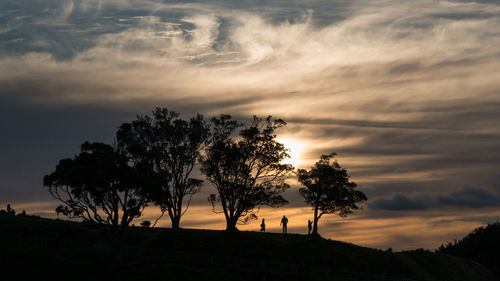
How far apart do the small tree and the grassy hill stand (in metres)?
10.8

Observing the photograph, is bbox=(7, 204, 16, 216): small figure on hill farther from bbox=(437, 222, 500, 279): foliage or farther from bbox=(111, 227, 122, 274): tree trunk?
bbox=(437, 222, 500, 279): foliage

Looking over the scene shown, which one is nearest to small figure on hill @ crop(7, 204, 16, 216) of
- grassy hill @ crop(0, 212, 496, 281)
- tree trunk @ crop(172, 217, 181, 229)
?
grassy hill @ crop(0, 212, 496, 281)

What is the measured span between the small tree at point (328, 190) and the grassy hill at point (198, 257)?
10.8 meters

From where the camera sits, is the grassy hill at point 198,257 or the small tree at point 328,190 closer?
the grassy hill at point 198,257

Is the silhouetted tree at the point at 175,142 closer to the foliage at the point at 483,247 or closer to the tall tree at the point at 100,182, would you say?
the tall tree at the point at 100,182

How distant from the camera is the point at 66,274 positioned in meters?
61.0

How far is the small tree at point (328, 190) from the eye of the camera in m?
98.7

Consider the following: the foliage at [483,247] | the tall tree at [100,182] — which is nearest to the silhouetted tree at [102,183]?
the tall tree at [100,182]

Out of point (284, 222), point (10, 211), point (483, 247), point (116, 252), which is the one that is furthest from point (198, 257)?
point (483, 247)

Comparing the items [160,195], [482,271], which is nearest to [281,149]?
[160,195]

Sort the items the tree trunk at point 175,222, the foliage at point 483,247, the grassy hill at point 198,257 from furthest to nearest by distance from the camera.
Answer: the foliage at point 483,247, the tree trunk at point 175,222, the grassy hill at point 198,257

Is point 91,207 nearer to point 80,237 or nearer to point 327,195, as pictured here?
point 80,237

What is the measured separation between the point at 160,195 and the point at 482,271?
60.8m

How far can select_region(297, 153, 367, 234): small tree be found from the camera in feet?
324
